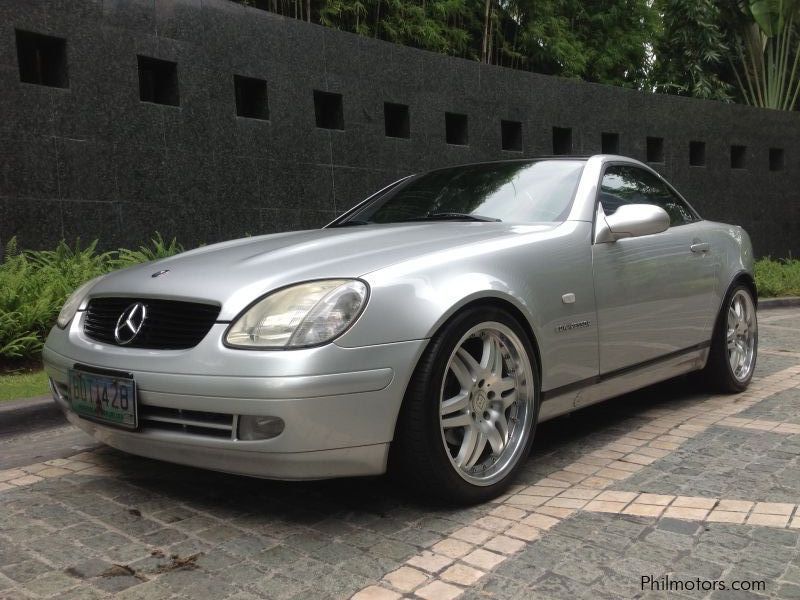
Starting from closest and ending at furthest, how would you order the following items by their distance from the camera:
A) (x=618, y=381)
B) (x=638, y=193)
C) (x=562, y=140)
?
(x=618, y=381) → (x=638, y=193) → (x=562, y=140)

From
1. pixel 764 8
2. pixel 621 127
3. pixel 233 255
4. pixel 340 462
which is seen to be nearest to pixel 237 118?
pixel 233 255

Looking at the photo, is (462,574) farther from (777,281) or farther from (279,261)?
(777,281)

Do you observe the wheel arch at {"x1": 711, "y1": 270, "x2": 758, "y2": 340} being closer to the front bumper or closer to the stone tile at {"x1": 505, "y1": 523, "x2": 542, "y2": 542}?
the stone tile at {"x1": 505, "y1": 523, "x2": 542, "y2": 542}

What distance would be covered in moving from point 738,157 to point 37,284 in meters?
15.7

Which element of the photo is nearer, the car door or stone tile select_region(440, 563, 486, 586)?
stone tile select_region(440, 563, 486, 586)

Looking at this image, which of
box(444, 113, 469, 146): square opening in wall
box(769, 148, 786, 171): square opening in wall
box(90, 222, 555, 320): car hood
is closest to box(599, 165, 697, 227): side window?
box(90, 222, 555, 320): car hood

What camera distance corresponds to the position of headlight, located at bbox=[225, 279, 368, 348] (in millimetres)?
2693

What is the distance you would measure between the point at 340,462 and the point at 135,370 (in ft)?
2.67

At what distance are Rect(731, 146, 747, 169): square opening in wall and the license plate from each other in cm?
1699

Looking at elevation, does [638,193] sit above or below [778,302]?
above

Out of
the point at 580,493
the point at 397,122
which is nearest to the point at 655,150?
the point at 397,122

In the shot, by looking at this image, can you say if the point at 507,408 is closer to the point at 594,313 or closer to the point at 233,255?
the point at 594,313

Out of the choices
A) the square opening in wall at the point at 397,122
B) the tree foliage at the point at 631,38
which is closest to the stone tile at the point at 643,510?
the square opening in wall at the point at 397,122

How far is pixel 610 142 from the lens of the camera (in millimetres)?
14844
